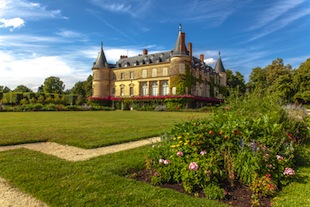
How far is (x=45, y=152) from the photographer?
564 centimetres

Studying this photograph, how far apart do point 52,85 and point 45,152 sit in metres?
73.1

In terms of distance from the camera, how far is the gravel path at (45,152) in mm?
2957

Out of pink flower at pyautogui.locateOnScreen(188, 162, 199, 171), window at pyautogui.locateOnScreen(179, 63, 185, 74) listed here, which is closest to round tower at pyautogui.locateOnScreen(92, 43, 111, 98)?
window at pyautogui.locateOnScreen(179, 63, 185, 74)

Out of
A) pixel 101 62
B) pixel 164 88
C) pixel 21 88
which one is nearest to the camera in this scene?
pixel 164 88

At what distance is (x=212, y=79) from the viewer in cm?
4547

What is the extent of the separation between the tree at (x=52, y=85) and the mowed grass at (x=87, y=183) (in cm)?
7150

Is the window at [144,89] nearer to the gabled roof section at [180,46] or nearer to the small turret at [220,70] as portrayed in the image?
the gabled roof section at [180,46]

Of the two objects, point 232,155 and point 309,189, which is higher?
point 232,155

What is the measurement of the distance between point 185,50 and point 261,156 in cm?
3424

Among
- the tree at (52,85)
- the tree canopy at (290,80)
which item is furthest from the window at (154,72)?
the tree at (52,85)

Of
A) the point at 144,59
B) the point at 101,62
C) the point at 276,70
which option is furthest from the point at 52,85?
the point at 276,70

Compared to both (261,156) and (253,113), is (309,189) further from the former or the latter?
(253,113)

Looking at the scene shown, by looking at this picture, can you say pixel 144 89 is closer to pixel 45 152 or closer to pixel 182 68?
pixel 182 68

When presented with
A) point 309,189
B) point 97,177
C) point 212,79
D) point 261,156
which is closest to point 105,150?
point 97,177
